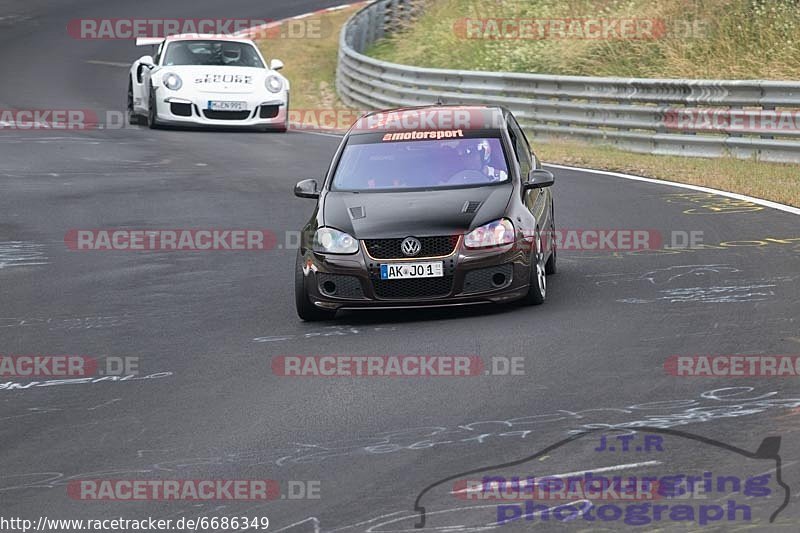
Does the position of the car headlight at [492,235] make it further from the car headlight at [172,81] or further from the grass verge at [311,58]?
the grass verge at [311,58]

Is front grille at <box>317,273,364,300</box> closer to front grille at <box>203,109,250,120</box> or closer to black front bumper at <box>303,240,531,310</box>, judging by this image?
black front bumper at <box>303,240,531,310</box>

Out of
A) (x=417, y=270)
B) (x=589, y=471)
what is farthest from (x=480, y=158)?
(x=589, y=471)

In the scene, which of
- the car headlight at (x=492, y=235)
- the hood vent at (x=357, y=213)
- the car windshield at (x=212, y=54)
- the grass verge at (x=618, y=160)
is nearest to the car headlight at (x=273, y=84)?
the car windshield at (x=212, y=54)

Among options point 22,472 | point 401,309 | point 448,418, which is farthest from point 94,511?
point 401,309

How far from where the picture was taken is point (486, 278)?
998cm

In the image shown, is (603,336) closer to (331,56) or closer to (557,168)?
(557,168)

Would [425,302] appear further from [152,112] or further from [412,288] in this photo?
[152,112]

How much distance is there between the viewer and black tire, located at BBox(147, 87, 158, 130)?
24172 millimetres

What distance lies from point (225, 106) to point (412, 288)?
46.8 feet

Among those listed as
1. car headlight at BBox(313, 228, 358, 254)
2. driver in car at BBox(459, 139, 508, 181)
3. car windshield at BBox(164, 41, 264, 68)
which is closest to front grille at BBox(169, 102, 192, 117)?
car windshield at BBox(164, 41, 264, 68)

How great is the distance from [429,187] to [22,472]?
4.84 meters

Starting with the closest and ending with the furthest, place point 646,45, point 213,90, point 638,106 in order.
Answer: point 638,106, point 213,90, point 646,45

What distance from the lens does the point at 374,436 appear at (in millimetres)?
6957

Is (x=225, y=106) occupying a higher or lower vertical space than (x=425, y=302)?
lower
